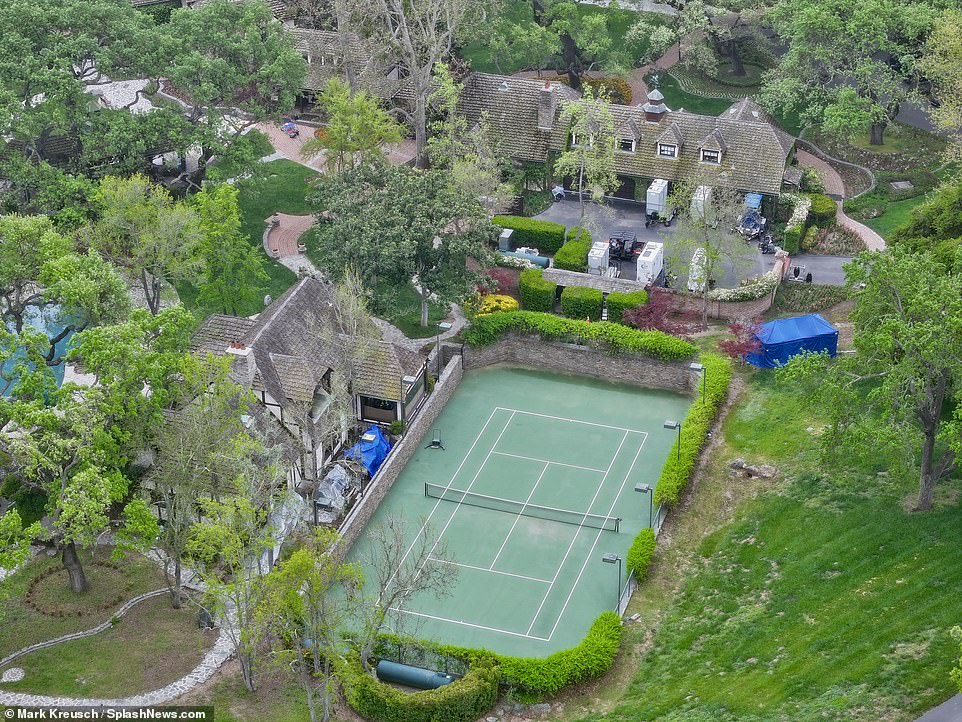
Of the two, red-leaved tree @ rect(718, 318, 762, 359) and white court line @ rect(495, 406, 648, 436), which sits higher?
red-leaved tree @ rect(718, 318, 762, 359)

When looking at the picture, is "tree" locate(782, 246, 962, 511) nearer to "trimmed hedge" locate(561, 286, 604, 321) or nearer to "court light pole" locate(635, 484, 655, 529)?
"court light pole" locate(635, 484, 655, 529)

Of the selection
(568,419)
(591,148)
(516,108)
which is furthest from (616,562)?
(516,108)

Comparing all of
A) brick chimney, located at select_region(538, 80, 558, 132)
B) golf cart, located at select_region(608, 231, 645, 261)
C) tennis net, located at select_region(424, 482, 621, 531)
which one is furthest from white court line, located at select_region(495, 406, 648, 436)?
brick chimney, located at select_region(538, 80, 558, 132)

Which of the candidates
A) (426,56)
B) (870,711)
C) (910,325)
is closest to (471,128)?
(426,56)

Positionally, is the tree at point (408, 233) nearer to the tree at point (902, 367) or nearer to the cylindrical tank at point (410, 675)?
the tree at point (902, 367)

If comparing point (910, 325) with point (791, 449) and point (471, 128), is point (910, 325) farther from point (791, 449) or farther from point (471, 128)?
point (471, 128)

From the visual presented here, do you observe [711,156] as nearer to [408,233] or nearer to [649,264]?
[649,264]
